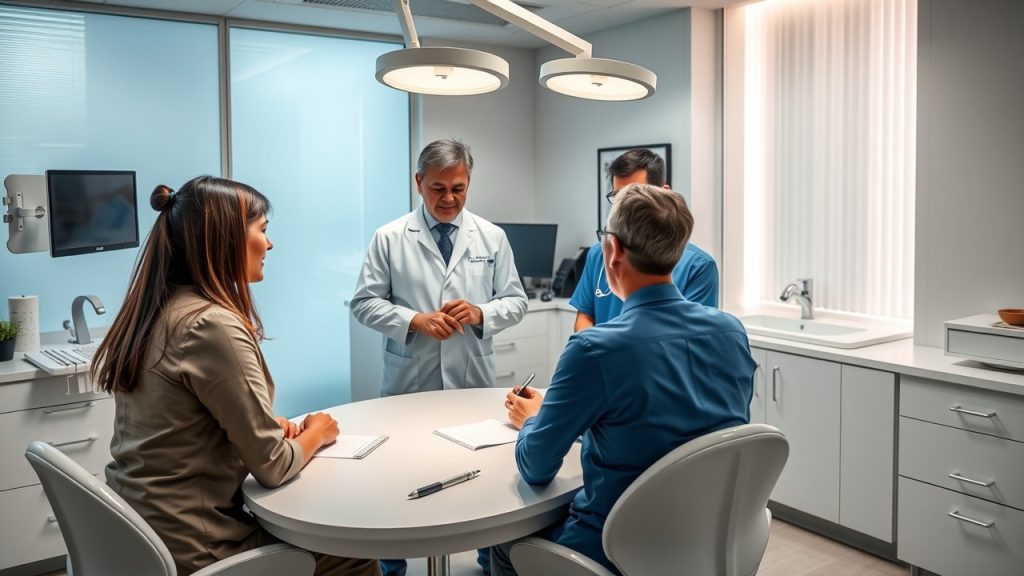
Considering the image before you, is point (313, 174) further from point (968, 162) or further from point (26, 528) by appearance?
point (968, 162)

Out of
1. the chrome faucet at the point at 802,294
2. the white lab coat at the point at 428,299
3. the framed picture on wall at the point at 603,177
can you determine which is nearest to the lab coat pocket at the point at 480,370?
the white lab coat at the point at 428,299

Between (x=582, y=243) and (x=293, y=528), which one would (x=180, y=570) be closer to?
(x=293, y=528)

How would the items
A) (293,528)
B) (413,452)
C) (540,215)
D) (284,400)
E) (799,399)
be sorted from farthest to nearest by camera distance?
(540,215), (284,400), (799,399), (413,452), (293,528)

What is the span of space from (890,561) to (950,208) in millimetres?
1422

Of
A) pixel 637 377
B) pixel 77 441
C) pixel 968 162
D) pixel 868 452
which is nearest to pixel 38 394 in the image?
pixel 77 441

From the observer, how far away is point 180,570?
168cm

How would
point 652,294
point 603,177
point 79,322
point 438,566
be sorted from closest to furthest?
1. point 652,294
2. point 438,566
3. point 79,322
4. point 603,177

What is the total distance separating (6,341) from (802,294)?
3522mm

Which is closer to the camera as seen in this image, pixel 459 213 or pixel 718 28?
pixel 459 213

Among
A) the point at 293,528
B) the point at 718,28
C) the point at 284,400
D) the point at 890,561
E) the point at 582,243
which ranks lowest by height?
the point at 890,561

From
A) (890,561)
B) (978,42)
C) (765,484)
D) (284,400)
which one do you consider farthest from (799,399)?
(284,400)

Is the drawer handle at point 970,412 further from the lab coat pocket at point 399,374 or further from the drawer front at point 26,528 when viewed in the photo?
the drawer front at point 26,528

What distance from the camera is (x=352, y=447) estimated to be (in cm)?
206

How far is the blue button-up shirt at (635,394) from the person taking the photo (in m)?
1.58
